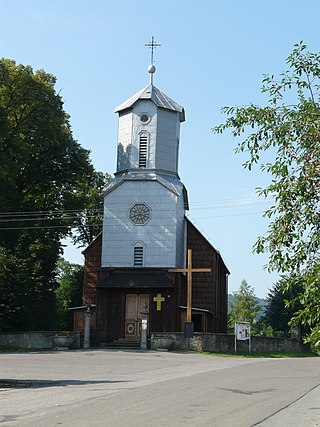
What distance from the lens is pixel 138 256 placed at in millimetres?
38250

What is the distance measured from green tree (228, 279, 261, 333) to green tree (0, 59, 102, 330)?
152ft

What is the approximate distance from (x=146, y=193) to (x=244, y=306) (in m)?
56.8

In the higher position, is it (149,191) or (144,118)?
(144,118)

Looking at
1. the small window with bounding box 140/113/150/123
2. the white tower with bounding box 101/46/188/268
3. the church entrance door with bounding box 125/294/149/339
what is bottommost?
the church entrance door with bounding box 125/294/149/339

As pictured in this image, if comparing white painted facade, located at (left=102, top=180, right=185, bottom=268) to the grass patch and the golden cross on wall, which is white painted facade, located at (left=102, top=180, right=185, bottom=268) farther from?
the grass patch

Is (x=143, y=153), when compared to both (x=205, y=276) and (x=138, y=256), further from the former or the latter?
(x=205, y=276)

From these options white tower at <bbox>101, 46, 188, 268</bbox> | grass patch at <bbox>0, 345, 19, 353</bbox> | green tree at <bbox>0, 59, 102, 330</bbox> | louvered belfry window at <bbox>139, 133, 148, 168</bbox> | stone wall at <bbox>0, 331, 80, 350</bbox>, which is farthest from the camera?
louvered belfry window at <bbox>139, 133, 148, 168</bbox>

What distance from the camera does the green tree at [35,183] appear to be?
39469mm

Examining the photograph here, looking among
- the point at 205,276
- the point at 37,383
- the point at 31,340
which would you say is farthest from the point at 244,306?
the point at 37,383

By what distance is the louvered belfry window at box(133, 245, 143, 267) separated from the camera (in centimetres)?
3812

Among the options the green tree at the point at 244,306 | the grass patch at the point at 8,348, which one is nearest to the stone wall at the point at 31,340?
the grass patch at the point at 8,348

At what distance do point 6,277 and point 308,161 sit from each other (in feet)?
116

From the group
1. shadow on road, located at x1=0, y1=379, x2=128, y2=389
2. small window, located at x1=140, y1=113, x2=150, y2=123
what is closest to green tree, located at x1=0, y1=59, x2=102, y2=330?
small window, located at x1=140, y1=113, x2=150, y2=123

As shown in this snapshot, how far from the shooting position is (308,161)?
7504mm
